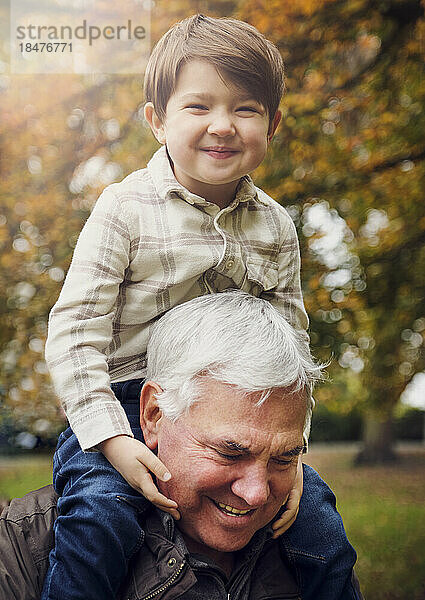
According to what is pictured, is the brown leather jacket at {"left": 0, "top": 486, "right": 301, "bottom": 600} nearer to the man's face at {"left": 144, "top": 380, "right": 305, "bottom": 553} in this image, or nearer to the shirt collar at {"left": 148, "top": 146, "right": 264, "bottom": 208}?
the man's face at {"left": 144, "top": 380, "right": 305, "bottom": 553}

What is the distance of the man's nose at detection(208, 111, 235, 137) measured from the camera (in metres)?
1.39

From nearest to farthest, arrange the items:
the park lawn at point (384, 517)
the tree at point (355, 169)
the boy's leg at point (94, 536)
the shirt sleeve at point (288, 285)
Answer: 1. the boy's leg at point (94, 536)
2. the shirt sleeve at point (288, 285)
3. the park lawn at point (384, 517)
4. the tree at point (355, 169)

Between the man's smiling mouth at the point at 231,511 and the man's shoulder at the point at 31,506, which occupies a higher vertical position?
the man's smiling mouth at the point at 231,511

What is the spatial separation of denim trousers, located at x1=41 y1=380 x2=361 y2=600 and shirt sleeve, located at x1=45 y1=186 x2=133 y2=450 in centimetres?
9

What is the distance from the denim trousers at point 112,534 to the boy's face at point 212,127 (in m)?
0.44

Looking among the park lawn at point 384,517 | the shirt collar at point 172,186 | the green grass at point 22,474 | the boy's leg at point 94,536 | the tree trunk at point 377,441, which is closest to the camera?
the boy's leg at point 94,536

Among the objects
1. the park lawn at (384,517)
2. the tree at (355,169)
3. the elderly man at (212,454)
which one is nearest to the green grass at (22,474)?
the park lawn at (384,517)

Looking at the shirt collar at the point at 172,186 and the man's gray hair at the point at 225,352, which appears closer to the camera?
the man's gray hair at the point at 225,352

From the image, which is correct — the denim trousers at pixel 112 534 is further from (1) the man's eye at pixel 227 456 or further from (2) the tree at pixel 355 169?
(2) the tree at pixel 355 169

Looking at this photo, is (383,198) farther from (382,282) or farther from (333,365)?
(333,365)

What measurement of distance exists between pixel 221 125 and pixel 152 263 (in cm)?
28

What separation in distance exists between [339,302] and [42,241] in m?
1.40

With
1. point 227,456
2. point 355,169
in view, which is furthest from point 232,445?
point 355,169

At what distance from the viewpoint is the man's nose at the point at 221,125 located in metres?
1.39
